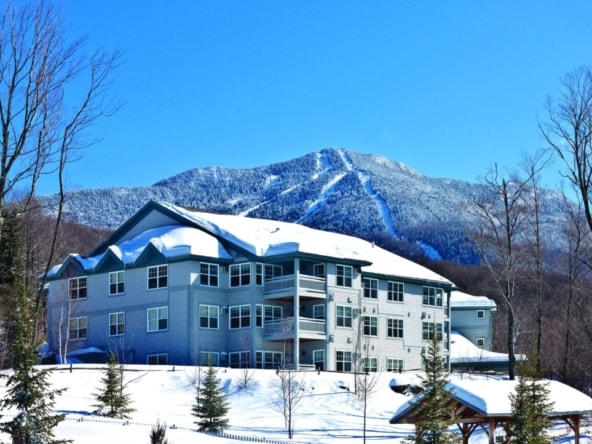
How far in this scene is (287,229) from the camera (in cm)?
6706

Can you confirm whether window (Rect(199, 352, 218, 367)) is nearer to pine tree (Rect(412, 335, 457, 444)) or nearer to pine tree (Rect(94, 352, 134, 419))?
pine tree (Rect(94, 352, 134, 419))

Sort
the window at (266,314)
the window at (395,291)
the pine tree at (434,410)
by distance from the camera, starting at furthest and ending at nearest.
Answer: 1. the window at (395,291)
2. the window at (266,314)
3. the pine tree at (434,410)

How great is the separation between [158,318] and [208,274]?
403cm

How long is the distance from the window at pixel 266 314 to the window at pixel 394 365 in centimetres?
917

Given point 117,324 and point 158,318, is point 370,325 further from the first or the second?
point 117,324

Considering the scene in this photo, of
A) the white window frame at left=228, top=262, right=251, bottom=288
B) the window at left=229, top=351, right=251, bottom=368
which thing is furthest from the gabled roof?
the window at left=229, top=351, right=251, bottom=368

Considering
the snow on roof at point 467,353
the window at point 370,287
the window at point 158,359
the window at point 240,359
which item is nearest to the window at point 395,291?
the window at point 370,287

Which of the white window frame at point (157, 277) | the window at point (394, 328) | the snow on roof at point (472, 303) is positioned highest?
the white window frame at point (157, 277)

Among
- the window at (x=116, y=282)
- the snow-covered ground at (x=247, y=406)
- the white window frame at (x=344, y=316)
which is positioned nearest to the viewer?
the snow-covered ground at (x=247, y=406)

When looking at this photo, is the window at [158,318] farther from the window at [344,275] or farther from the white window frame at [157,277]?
the window at [344,275]

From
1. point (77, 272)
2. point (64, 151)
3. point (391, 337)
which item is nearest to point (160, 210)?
point (77, 272)

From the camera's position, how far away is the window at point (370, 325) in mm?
63841

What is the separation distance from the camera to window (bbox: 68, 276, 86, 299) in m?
64.4

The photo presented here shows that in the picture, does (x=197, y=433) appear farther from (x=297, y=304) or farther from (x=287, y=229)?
(x=287, y=229)
